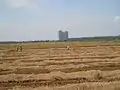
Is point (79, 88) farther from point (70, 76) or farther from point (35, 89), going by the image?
point (70, 76)

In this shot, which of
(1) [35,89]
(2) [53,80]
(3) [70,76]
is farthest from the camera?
(3) [70,76]

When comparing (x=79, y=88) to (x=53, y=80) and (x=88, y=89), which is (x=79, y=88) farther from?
(x=53, y=80)

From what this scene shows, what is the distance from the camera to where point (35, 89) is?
604 inches

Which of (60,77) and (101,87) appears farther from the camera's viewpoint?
(60,77)

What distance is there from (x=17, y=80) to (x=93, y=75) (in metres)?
6.00

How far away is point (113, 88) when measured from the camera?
46.6 ft

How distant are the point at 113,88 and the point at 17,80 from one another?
8.42 m

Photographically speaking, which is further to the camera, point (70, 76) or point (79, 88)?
point (70, 76)

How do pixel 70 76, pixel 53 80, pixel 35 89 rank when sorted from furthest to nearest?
pixel 70 76 → pixel 53 80 → pixel 35 89

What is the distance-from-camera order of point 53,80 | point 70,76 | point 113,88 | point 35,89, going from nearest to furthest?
point 113,88 < point 35,89 < point 53,80 < point 70,76

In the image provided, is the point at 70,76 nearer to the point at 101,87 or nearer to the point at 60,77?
the point at 60,77

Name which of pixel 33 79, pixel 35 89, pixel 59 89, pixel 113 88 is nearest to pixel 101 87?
pixel 113 88

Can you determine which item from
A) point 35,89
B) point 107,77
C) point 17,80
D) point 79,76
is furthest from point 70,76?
point 35,89

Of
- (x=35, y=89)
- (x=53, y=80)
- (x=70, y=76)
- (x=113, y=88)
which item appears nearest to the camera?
(x=113, y=88)
